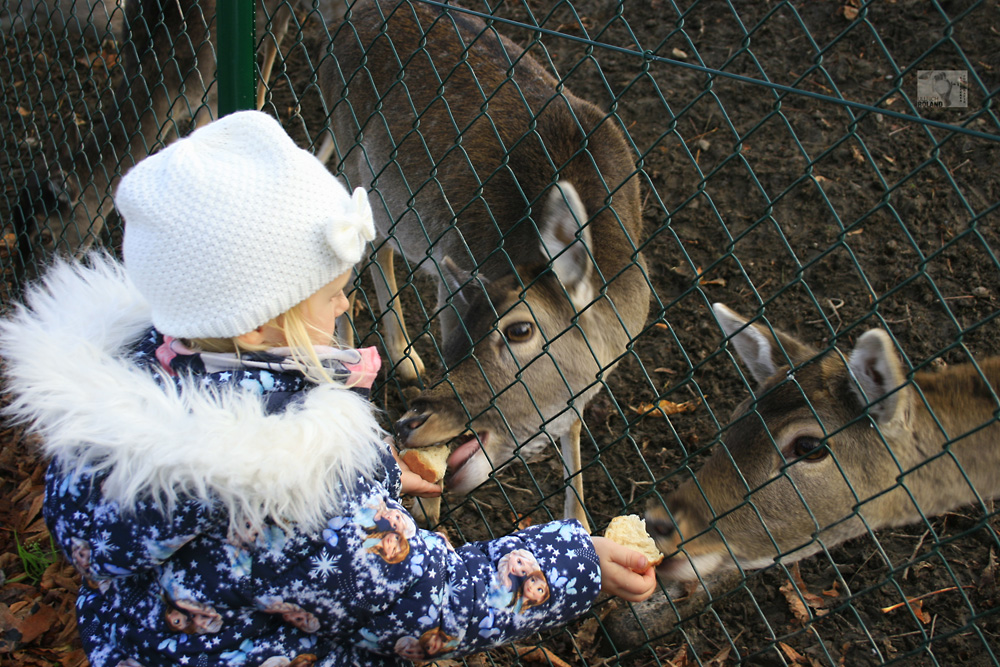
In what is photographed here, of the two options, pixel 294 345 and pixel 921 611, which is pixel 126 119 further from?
pixel 921 611

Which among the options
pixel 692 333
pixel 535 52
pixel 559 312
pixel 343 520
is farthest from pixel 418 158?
pixel 343 520

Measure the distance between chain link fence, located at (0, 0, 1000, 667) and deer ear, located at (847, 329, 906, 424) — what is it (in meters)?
0.01

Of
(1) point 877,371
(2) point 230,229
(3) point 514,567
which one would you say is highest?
(2) point 230,229

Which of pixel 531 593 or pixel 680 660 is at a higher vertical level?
pixel 531 593

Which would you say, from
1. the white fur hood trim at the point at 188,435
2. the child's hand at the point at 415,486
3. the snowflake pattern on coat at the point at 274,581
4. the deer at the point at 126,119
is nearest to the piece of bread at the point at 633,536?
the snowflake pattern on coat at the point at 274,581

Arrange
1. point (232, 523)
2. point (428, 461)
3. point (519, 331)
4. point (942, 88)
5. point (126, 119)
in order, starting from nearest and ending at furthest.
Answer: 1. point (232, 523)
2. point (428, 461)
3. point (519, 331)
4. point (126, 119)
5. point (942, 88)

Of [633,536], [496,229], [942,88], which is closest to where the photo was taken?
[633,536]

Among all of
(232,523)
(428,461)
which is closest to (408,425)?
(428,461)

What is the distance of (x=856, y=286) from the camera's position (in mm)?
5070

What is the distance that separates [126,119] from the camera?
4914 millimetres

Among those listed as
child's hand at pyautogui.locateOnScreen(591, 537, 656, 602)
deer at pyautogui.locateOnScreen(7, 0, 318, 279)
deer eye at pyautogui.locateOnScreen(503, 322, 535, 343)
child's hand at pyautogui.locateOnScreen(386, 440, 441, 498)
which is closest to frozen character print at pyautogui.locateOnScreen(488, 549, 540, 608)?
child's hand at pyautogui.locateOnScreen(591, 537, 656, 602)

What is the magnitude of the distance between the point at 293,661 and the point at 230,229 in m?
1.05

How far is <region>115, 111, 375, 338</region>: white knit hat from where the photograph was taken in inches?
66.0

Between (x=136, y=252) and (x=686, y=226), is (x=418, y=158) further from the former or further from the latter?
(x=136, y=252)
